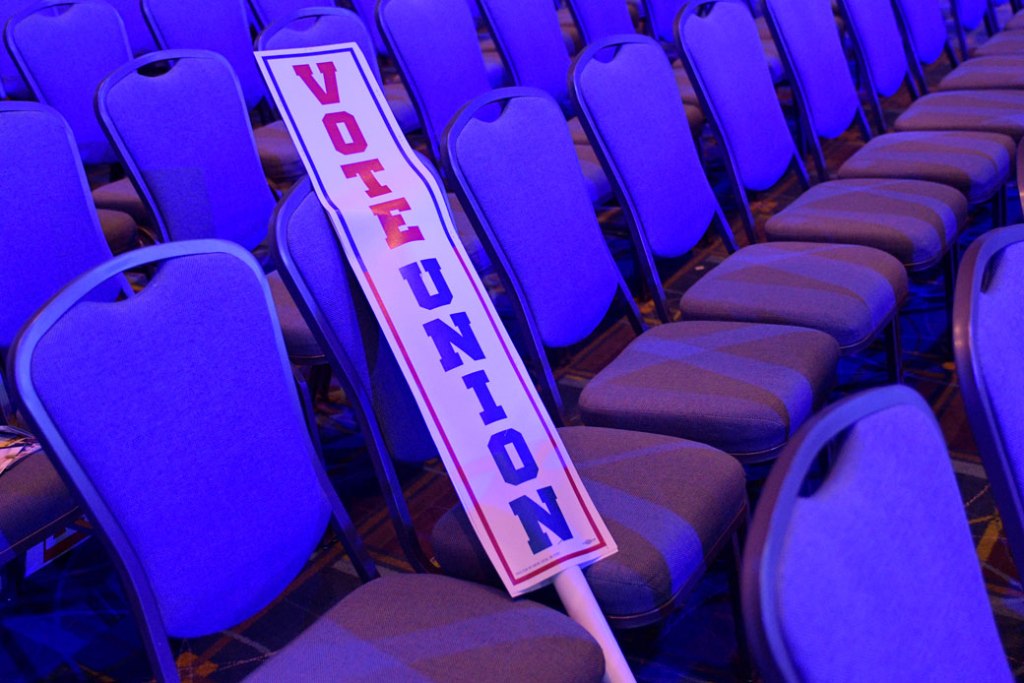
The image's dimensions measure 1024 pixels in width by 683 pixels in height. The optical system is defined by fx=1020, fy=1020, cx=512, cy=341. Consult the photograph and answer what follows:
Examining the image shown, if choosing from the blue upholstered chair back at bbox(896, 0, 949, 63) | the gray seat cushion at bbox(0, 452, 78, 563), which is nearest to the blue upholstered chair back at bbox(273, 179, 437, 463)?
the gray seat cushion at bbox(0, 452, 78, 563)

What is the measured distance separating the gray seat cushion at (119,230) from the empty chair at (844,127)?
5.85 feet

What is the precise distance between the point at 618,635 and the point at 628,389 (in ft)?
1.56

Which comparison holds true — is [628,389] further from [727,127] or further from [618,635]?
[727,127]

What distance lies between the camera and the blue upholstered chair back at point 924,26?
337 centimetres

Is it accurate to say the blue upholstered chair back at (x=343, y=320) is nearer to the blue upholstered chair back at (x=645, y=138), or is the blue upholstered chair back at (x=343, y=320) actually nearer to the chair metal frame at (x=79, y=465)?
the chair metal frame at (x=79, y=465)

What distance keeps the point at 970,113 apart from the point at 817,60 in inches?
22.9

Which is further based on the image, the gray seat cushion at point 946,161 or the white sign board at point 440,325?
the gray seat cushion at point 946,161

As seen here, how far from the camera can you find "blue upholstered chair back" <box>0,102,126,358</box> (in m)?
2.00

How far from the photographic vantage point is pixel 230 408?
1.35 meters

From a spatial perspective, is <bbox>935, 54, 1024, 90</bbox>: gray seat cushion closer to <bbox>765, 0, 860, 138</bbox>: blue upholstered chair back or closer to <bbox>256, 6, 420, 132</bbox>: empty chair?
<bbox>765, 0, 860, 138</bbox>: blue upholstered chair back

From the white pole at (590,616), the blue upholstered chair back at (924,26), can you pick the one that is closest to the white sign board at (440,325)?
the white pole at (590,616)

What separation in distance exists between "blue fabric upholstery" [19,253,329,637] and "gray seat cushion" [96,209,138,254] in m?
1.46

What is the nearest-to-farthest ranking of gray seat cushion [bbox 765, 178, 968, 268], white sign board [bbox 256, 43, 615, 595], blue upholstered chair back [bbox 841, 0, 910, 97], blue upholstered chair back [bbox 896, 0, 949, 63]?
white sign board [bbox 256, 43, 615, 595] < gray seat cushion [bbox 765, 178, 968, 268] < blue upholstered chair back [bbox 841, 0, 910, 97] < blue upholstered chair back [bbox 896, 0, 949, 63]

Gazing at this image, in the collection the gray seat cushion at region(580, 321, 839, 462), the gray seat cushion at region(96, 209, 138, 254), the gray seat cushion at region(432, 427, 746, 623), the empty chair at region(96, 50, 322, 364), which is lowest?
the gray seat cushion at region(580, 321, 839, 462)
